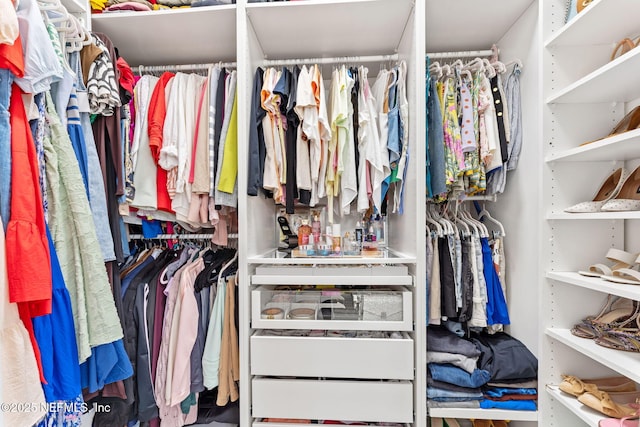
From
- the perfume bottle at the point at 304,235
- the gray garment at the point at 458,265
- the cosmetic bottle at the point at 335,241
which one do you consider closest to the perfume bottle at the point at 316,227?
the perfume bottle at the point at 304,235

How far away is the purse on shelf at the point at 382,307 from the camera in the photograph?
1.27 metres

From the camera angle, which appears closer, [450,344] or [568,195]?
[568,195]

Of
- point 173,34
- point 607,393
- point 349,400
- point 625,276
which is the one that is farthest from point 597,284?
point 173,34

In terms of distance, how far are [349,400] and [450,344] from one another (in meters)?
0.51

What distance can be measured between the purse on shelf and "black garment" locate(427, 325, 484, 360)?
28 cm

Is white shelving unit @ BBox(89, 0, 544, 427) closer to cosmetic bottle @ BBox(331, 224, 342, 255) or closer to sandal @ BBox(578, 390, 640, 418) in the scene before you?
cosmetic bottle @ BBox(331, 224, 342, 255)

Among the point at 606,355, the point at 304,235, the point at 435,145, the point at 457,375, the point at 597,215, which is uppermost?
the point at 435,145

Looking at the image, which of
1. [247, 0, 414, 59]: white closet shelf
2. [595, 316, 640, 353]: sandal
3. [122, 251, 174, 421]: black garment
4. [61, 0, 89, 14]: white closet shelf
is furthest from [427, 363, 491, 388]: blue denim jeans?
[61, 0, 89, 14]: white closet shelf

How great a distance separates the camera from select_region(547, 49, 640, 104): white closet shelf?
2.82 feet

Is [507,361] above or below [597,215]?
below

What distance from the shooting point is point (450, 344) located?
1.37 metres

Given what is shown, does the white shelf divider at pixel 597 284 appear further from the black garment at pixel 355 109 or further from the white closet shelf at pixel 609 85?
the black garment at pixel 355 109

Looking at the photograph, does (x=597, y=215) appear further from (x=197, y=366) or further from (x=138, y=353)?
(x=138, y=353)

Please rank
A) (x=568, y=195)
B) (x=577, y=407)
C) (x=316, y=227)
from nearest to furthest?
(x=577, y=407) < (x=568, y=195) < (x=316, y=227)
